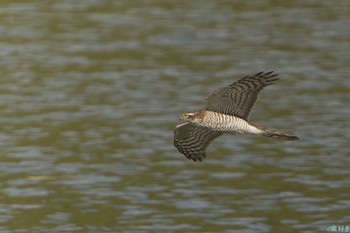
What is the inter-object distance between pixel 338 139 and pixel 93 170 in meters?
4.13

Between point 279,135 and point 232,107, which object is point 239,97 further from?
point 279,135

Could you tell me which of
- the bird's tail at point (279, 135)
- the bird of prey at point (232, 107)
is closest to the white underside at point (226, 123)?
the bird of prey at point (232, 107)

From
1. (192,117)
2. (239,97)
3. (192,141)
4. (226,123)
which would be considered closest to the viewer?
(226,123)

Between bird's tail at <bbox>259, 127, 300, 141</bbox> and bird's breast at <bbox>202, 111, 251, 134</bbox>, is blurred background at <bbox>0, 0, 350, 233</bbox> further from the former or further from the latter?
bird's tail at <bbox>259, 127, 300, 141</bbox>

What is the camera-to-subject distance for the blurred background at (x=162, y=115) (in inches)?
635

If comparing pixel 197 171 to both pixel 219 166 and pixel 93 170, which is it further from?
pixel 93 170

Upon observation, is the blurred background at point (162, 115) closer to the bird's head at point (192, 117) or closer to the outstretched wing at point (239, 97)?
the bird's head at point (192, 117)

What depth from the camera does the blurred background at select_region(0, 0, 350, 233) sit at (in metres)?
16.1

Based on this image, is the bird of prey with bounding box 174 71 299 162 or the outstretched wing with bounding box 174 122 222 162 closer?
the bird of prey with bounding box 174 71 299 162

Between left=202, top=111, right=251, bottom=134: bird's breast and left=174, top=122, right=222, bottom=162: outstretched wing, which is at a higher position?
left=202, top=111, right=251, bottom=134: bird's breast

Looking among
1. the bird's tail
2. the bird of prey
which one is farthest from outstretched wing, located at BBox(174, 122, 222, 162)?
the bird's tail

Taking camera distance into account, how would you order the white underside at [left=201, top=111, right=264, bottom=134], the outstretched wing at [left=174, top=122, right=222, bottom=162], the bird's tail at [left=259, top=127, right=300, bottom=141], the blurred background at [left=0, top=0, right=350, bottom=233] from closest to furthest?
the bird's tail at [left=259, top=127, right=300, bottom=141], the white underside at [left=201, top=111, right=264, bottom=134], the outstretched wing at [left=174, top=122, right=222, bottom=162], the blurred background at [left=0, top=0, right=350, bottom=233]

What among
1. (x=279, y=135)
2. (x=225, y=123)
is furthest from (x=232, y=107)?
(x=279, y=135)

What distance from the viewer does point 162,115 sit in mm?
20688
